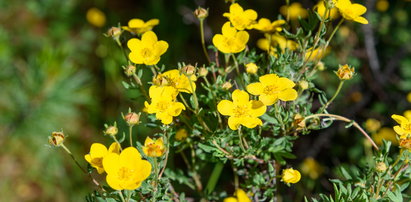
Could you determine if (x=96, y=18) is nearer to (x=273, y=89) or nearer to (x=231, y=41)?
A: (x=231, y=41)

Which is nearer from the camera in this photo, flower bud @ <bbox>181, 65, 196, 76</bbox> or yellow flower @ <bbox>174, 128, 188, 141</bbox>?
flower bud @ <bbox>181, 65, 196, 76</bbox>

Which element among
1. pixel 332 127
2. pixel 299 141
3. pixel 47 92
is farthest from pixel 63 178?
pixel 332 127

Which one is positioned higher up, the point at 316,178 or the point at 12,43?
the point at 12,43

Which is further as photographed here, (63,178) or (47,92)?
(63,178)

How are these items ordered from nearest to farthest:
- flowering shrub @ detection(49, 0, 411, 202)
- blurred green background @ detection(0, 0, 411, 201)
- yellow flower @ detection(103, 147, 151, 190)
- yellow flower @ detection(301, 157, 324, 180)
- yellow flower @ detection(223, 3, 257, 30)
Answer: yellow flower @ detection(103, 147, 151, 190)
flowering shrub @ detection(49, 0, 411, 202)
yellow flower @ detection(223, 3, 257, 30)
yellow flower @ detection(301, 157, 324, 180)
blurred green background @ detection(0, 0, 411, 201)

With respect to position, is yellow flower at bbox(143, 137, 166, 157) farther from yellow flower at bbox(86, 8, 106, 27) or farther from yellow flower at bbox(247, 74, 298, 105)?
yellow flower at bbox(86, 8, 106, 27)

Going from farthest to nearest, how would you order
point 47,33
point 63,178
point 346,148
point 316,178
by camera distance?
point 47,33
point 63,178
point 346,148
point 316,178

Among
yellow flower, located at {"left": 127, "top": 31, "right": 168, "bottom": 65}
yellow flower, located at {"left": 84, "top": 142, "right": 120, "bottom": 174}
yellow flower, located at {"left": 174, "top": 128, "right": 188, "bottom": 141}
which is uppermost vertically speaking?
yellow flower, located at {"left": 127, "top": 31, "right": 168, "bottom": 65}

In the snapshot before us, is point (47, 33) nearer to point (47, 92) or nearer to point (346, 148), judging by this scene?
point (47, 92)

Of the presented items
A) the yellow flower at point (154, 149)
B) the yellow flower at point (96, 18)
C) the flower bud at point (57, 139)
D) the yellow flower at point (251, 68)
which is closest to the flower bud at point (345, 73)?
the yellow flower at point (251, 68)

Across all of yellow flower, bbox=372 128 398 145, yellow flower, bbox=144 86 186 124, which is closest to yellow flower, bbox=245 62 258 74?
yellow flower, bbox=144 86 186 124
